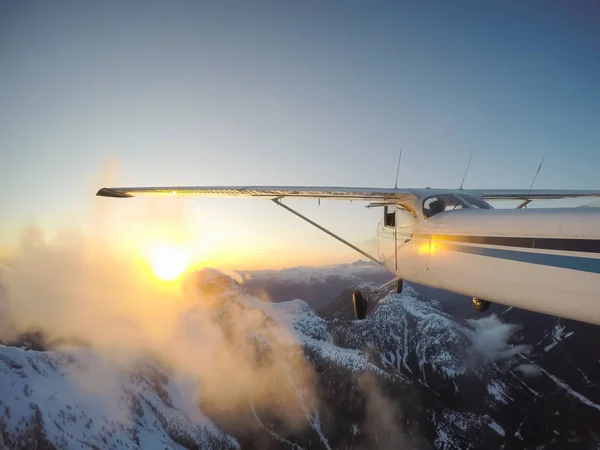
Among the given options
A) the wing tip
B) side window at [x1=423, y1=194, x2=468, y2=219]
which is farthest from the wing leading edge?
side window at [x1=423, y1=194, x2=468, y2=219]

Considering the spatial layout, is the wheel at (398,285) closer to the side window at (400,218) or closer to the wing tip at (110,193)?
the side window at (400,218)

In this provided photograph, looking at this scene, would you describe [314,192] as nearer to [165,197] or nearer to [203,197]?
[203,197]

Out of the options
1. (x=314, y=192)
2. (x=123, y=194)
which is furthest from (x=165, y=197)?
(x=314, y=192)

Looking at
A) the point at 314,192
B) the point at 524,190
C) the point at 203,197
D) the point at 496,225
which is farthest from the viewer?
the point at 524,190

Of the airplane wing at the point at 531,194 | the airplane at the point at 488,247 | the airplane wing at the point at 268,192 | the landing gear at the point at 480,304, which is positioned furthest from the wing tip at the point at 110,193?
the airplane wing at the point at 531,194

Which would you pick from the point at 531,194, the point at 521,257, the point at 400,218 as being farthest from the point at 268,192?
the point at 531,194

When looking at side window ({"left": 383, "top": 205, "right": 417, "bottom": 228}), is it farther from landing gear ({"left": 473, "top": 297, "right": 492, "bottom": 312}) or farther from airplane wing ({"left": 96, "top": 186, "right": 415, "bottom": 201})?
landing gear ({"left": 473, "top": 297, "right": 492, "bottom": 312})
